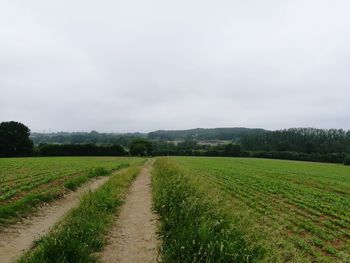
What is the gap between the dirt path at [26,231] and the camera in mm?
7089

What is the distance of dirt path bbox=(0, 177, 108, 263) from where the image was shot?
709cm

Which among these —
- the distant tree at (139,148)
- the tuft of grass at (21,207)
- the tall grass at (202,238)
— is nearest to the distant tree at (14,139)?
the distant tree at (139,148)

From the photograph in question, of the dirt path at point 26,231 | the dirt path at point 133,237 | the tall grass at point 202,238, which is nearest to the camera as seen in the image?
the tall grass at point 202,238

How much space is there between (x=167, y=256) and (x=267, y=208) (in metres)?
10.9

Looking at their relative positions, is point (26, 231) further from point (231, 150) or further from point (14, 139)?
point (231, 150)

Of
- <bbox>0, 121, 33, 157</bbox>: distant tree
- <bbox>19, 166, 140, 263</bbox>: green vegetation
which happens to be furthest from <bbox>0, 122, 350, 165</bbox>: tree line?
<bbox>19, 166, 140, 263</bbox>: green vegetation

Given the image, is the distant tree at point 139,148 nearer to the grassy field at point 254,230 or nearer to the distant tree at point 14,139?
the distant tree at point 14,139

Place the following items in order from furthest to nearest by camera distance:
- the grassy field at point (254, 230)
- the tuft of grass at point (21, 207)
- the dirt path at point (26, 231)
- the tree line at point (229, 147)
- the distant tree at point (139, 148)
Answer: the distant tree at point (139, 148)
the tree line at point (229, 147)
the tuft of grass at point (21, 207)
the dirt path at point (26, 231)
the grassy field at point (254, 230)

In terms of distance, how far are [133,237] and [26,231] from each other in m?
3.18

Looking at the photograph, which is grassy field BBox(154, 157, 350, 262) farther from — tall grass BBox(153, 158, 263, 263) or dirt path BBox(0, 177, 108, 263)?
dirt path BBox(0, 177, 108, 263)

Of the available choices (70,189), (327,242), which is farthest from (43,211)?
(327,242)

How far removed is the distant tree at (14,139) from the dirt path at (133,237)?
8794 cm

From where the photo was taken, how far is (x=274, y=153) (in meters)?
116

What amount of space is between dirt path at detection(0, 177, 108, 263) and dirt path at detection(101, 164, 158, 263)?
2001 mm
